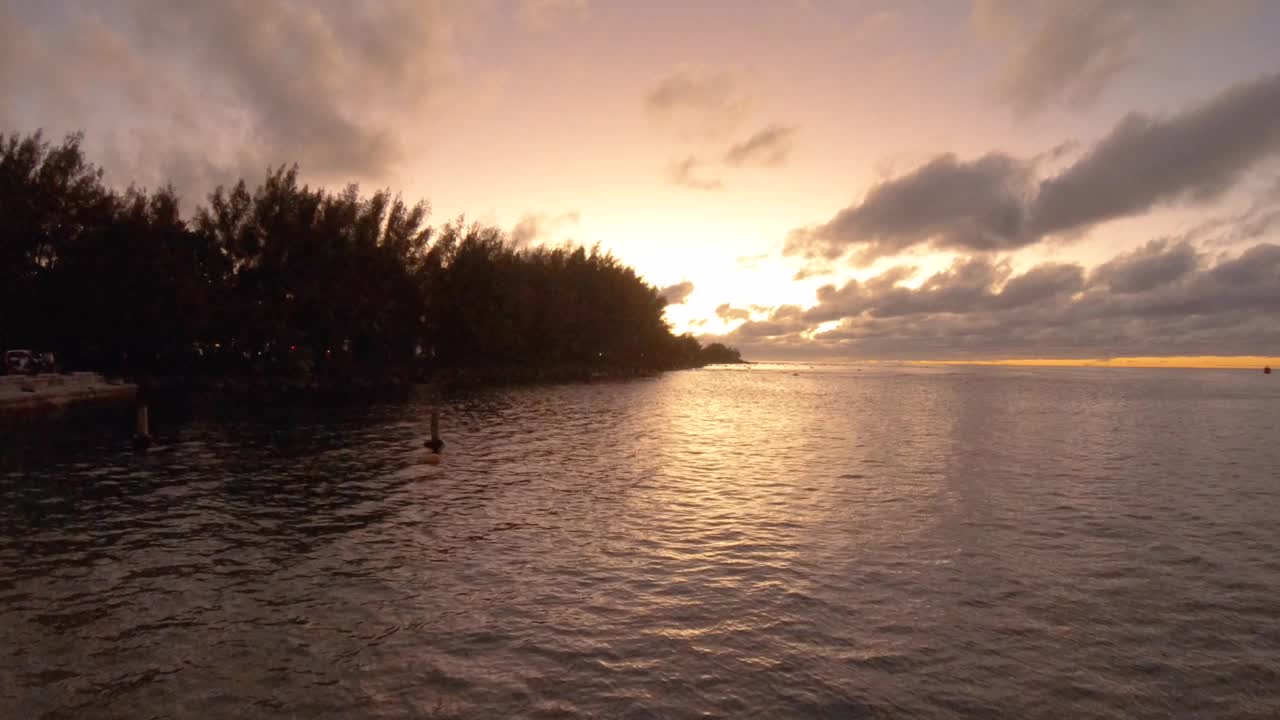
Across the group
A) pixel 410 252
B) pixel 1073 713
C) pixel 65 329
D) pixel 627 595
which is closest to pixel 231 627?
pixel 627 595

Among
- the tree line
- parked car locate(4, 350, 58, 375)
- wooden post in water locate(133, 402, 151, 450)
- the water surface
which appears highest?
the tree line

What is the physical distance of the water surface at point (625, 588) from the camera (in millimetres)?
10445

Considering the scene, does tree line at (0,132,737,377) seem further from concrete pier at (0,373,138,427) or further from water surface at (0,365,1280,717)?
water surface at (0,365,1280,717)

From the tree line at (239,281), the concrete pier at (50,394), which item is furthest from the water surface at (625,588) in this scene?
the tree line at (239,281)

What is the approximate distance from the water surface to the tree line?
45838mm

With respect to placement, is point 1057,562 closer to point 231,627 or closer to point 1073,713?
point 1073,713

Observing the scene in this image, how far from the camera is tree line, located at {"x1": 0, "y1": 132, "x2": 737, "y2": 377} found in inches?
2506

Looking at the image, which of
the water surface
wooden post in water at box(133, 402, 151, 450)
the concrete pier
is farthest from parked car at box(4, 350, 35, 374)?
the water surface

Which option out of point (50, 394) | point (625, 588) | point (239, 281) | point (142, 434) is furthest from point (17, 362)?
point (625, 588)

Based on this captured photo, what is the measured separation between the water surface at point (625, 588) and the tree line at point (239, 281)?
4584 cm

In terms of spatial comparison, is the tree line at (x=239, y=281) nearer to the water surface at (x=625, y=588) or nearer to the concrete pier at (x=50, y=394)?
the concrete pier at (x=50, y=394)

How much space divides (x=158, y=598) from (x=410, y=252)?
89.7m

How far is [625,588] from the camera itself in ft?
49.4

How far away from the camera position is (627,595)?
47.9 feet
